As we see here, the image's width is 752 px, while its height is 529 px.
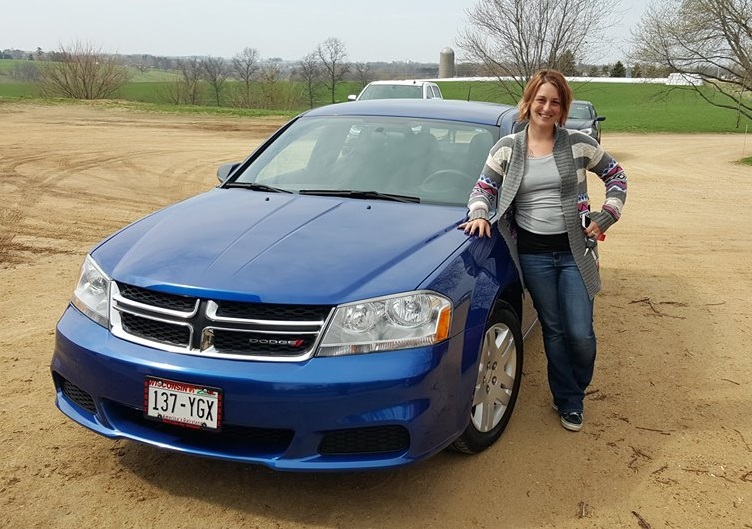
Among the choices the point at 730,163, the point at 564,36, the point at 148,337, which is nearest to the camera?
the point at 148,337

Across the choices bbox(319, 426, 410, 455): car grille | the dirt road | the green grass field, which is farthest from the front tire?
the green grass field

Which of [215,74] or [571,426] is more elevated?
[215,74]

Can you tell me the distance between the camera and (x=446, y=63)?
61250 mm

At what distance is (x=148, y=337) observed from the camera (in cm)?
291

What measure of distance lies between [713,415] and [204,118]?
25858 mm

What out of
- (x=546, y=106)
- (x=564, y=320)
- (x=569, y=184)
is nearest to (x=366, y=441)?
(x=564, y=320)

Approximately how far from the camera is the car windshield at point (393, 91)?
15695 mm

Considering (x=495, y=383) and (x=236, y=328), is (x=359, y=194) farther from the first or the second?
(x=236, y=328)

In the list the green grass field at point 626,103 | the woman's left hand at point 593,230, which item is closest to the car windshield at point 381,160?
the woman's left hand at point 593,230

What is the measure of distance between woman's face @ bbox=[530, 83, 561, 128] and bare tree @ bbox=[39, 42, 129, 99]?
4177 centimetres

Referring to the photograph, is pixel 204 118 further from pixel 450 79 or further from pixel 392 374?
pixel 450 79

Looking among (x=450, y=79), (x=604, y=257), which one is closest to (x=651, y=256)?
(x=604, y=257)

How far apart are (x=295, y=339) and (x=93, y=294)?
1042 millimetres

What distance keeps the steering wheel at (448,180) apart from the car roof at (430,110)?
0.50m
